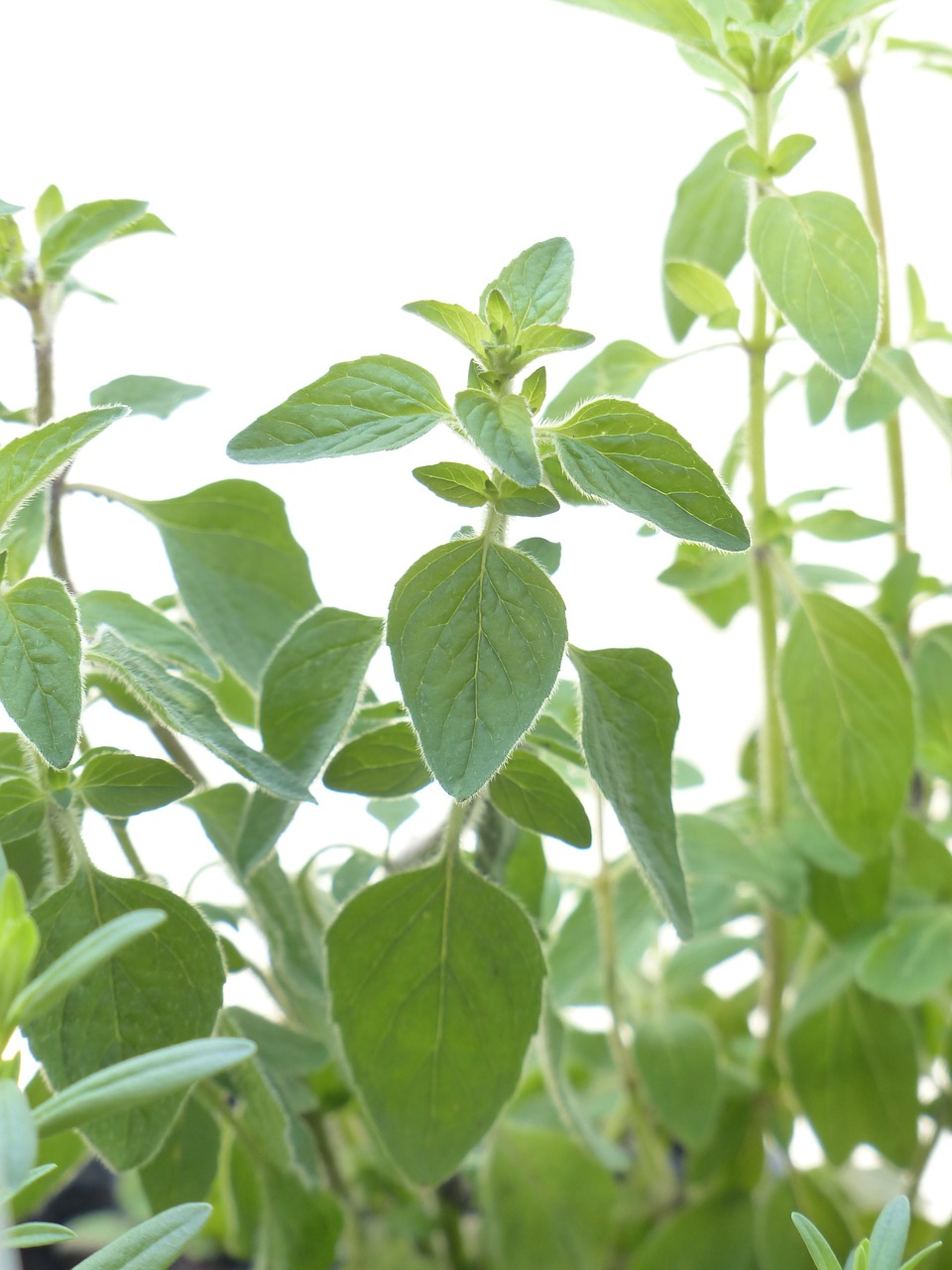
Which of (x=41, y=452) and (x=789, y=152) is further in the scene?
(x=789, y=152)

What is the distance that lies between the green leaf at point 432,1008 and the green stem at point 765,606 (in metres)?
0.22

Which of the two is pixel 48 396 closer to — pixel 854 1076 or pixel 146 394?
pixel 146 394

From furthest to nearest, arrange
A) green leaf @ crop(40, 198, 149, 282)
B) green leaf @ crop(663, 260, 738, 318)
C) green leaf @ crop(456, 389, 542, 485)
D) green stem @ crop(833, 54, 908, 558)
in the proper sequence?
green stem @ crop(833, 54, 908, 558) < green leaf @ crop(663, 260, 738, 318) < green leaf @ crop(40, 198, 149, 282) < green leaf @ crop(456, 389, 542, 485)

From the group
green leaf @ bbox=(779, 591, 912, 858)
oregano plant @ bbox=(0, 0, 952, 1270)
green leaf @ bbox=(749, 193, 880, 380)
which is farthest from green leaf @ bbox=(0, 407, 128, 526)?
green leaf @ bbox=(779, 591, 912, 858)

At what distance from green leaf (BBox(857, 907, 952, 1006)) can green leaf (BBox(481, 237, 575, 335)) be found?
11.9 inches

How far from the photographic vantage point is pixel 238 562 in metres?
0.50

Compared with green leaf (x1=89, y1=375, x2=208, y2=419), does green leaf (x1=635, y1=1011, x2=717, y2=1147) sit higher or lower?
lower

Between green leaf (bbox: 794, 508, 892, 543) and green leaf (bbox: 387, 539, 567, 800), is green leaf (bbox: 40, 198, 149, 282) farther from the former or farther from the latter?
green leaf (bbox: 794, 508, 892, 543)

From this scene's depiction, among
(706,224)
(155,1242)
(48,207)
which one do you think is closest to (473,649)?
(155,1242)

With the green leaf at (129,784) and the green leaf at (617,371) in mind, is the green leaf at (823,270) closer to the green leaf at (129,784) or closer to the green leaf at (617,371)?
the green leaf at (617,371)

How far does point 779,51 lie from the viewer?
49 centimetres

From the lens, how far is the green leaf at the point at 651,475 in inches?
13.1

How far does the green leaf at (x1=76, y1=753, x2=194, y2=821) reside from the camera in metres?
0.38

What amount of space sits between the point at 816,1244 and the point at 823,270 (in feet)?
1.02
